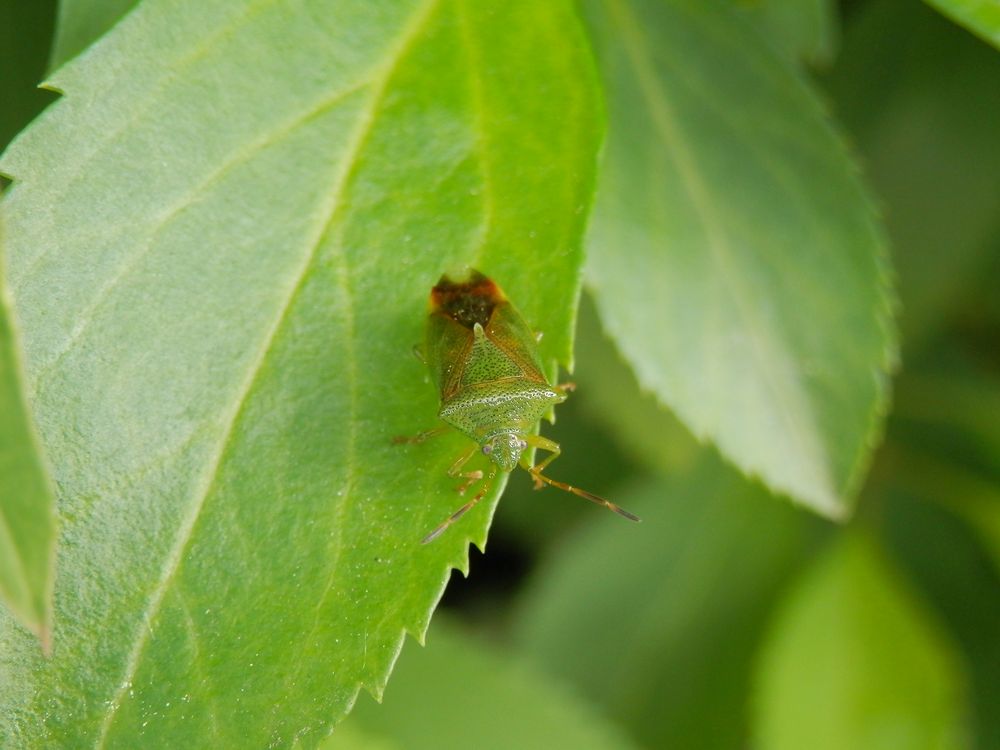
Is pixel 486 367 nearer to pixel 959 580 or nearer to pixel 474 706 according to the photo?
pixel 474 706

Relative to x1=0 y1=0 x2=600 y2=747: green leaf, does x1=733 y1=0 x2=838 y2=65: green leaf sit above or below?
below

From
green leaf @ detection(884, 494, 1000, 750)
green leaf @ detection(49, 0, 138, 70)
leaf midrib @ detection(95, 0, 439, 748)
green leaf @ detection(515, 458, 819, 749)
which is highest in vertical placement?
green leaf @ detection(49, 0, 138, 70)

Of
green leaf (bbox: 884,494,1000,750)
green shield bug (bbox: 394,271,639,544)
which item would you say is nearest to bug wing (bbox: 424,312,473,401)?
green shield bug (bbox: 394,271,639,544)

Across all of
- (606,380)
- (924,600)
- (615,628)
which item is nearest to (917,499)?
(924,600)

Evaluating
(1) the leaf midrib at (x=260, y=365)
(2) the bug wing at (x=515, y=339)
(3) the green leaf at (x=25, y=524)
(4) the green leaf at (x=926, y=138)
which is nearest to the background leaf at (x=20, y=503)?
(3) the green leaf at (x=25, y=524)

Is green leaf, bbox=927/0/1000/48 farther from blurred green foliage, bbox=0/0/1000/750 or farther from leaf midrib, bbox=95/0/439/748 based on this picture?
leaf midrib, bbox=95/0/439/748

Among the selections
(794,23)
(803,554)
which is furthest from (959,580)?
(794,23)

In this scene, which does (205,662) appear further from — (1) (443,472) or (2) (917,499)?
(2) (917,499)
